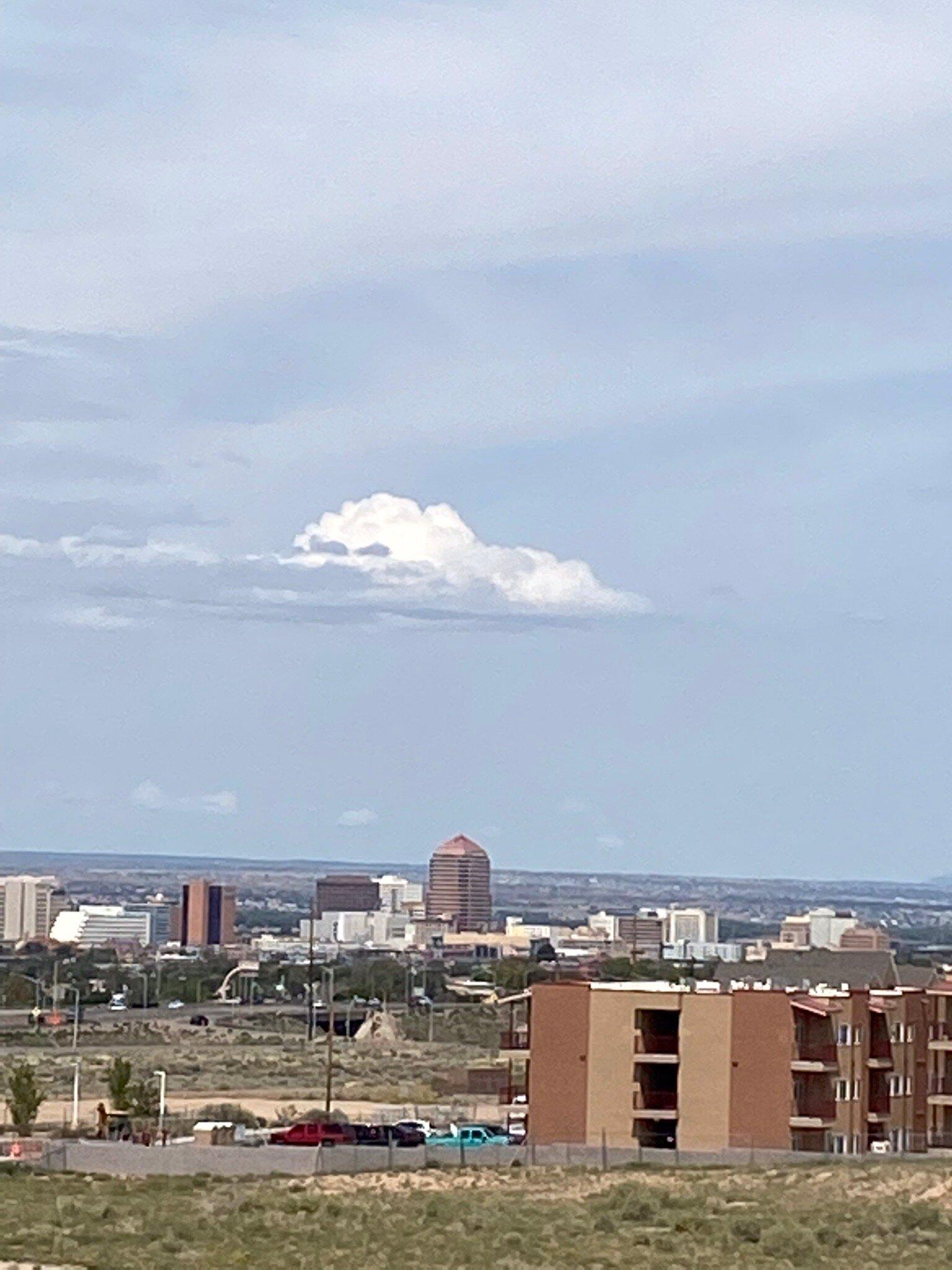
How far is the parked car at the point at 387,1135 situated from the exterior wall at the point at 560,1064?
3233mm

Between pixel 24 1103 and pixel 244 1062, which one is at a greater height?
pixel 24 1103

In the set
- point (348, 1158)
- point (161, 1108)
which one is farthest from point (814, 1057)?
point (161, 1108)

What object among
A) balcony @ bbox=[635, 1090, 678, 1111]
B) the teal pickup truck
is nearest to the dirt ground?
the teal pickup truck

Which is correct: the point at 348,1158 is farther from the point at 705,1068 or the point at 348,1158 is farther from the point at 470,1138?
the point at 705,1068

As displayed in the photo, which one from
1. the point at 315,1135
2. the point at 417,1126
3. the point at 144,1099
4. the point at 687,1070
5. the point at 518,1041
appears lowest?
the point at 144,1099

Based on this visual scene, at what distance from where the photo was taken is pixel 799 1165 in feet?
172

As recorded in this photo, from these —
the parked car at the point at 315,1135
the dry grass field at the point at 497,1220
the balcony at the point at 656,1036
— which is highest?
the balcony at the point at 656,1036

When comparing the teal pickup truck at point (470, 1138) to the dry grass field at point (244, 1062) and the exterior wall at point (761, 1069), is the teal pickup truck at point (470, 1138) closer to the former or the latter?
the exterior wall at point (761, 1069)

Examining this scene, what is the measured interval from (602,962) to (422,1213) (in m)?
157

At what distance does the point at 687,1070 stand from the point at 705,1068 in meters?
0.47

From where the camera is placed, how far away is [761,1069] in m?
67.1

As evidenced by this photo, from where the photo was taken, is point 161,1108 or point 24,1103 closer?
point 24,1103

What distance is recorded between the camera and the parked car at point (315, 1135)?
6266 centimetres

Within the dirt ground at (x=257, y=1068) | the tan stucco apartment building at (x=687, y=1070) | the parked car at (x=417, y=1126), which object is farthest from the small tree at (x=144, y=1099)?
the tan stucco apartment building at (x=687, y=1070)
